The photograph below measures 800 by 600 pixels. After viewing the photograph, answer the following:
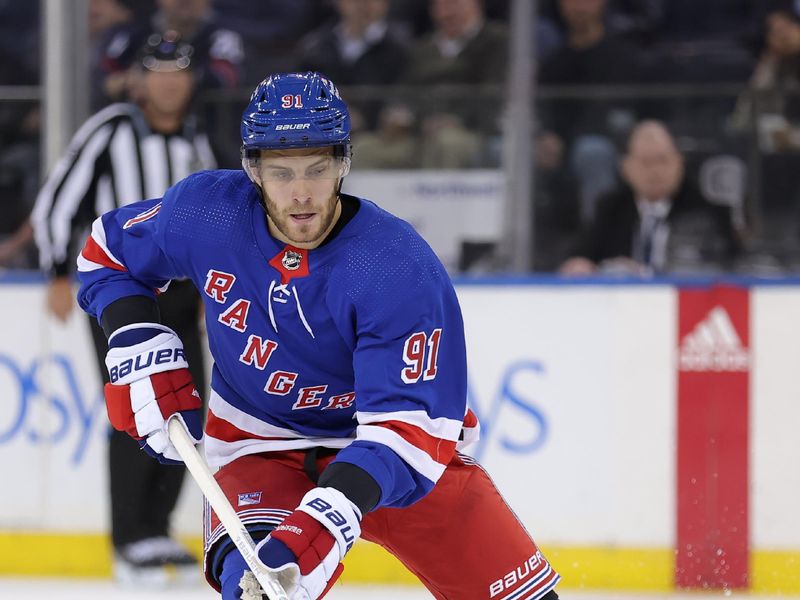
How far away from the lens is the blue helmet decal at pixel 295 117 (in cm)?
223

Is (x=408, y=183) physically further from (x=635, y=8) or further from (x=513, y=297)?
(x=635, y=8)

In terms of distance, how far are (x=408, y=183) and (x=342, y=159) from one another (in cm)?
220

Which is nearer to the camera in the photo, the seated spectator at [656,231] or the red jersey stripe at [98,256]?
the red jersey stripe at [98,256]

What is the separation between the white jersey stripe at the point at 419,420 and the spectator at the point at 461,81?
229 centimetres

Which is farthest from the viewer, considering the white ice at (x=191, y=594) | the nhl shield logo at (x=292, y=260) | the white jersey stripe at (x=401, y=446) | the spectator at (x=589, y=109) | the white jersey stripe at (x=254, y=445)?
the spectator at (x=589, y=109)

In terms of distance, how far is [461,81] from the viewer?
4.60m

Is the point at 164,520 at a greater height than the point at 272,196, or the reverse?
the point at 272,196

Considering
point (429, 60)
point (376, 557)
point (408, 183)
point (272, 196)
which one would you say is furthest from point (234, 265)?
point (429, 60)

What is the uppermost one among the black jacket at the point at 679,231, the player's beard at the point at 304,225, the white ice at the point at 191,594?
the player's beard at the point at 304,225

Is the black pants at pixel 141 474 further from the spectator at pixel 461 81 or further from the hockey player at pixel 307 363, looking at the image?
the hockey player at pixel 307 363

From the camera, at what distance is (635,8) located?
4.95m

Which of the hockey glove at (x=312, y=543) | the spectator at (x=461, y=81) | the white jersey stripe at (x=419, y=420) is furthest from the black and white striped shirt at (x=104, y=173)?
the hockey glove at (x=312, y=543)

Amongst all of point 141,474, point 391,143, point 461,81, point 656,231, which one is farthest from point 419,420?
point 461,81

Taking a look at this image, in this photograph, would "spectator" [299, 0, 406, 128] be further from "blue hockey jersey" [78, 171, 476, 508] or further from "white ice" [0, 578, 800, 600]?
"blue hockey jersey" [78, 171, 476, 508]
